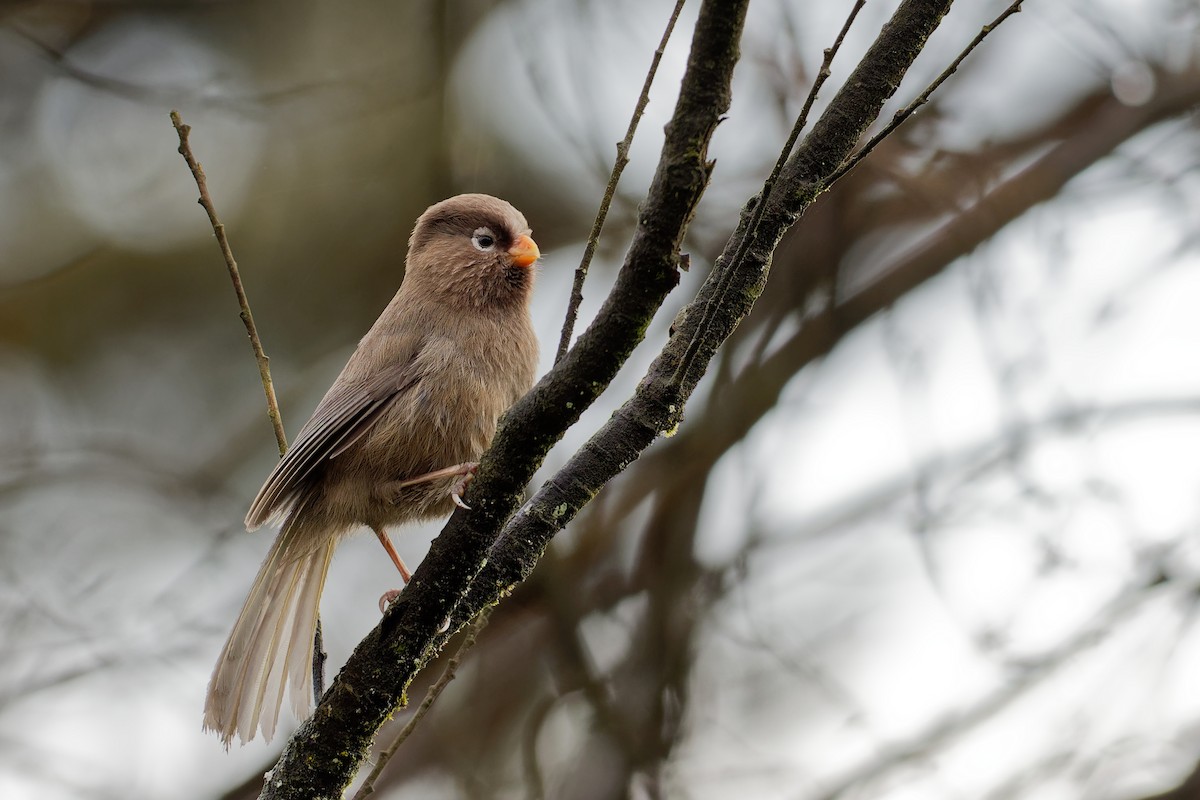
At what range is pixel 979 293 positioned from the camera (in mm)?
5840

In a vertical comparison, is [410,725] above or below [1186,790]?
above

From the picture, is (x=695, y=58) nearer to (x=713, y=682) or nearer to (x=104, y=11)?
(x=713, y=682)

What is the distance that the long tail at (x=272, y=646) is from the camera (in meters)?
3.73

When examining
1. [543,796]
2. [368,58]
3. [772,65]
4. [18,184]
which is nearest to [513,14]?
[368,58]

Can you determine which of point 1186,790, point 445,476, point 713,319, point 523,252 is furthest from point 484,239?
point 1186,790

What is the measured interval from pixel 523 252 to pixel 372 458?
3.45 ft

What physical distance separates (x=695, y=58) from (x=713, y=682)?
15.0 ft

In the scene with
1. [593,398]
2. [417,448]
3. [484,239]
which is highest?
[484,239]

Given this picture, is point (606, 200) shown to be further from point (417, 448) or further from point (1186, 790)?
point (1186, 790)

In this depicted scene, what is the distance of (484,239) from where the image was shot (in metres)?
4.46

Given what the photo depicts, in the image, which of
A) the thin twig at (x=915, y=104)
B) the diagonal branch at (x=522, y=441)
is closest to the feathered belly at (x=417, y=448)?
the diagonal branch at (x=522, y=441)

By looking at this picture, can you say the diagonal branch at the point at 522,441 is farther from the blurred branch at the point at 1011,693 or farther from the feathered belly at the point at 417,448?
the blurred branch at the point at 1011,693

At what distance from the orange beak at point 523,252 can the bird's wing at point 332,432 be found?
2.08ft

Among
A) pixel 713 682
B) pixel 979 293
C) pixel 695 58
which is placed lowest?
pixel 695 58
